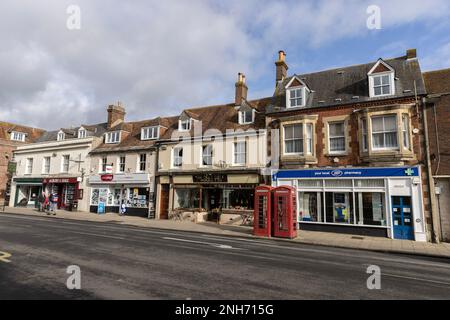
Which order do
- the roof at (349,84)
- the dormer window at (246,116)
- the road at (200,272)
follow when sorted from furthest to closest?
1. the dormer window at (246,116)
2. the roof at (349,84)
3. the road at (200,272)

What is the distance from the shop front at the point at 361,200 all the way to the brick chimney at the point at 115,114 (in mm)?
21687

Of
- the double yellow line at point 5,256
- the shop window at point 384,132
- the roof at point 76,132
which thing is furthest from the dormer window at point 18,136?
the shop window at point 384,132

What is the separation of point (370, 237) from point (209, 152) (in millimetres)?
13081

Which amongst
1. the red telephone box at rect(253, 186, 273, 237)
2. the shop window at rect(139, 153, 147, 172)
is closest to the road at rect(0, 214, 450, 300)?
the red telephone box at rect(253, 186, 273, 237)

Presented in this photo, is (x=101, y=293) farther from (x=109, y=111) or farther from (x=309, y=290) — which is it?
(x=109, y=111)

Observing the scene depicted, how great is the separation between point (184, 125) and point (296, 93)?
10580 mm

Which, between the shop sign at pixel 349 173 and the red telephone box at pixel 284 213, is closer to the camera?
the red telephone box at pixel 284 213

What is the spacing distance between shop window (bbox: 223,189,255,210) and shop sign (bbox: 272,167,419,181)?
257 centimetres

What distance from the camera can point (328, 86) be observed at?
20.3 m

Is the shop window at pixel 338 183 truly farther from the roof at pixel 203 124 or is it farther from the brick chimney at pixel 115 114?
the brick chimney at pixel 115 114

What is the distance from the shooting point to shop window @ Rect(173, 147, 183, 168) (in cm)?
2447

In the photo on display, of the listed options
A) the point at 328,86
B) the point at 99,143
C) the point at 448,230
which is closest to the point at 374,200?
the point at 448,230

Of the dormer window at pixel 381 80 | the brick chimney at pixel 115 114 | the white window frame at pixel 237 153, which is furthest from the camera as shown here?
the brick chimney at pixel 115 114

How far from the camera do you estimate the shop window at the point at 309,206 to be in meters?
18.5
